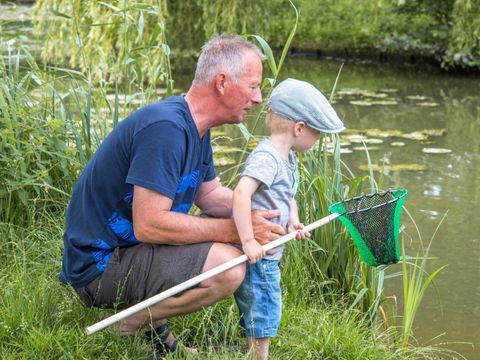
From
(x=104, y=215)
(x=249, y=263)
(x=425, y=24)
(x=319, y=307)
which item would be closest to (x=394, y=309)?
(x=319, y=307)

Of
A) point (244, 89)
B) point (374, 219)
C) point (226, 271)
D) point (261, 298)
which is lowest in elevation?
point (261, 298)

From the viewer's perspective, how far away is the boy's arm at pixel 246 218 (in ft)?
8.14

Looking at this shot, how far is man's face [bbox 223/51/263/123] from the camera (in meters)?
2.61

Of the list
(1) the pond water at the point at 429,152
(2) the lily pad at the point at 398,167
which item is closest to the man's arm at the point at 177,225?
(1) the pond water at the point at 429,152

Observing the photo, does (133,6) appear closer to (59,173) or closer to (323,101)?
(59,173)

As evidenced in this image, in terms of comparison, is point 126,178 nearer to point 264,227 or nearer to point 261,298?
point 264,227

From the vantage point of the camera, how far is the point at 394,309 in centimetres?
394

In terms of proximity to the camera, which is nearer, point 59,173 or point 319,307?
point 319,307

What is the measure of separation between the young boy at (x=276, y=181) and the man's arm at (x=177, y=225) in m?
0.08

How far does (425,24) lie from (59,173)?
33.1 feet

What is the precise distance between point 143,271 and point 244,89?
2.10 ft

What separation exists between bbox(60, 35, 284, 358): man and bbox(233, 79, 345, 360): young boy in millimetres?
77

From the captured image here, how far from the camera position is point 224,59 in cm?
261

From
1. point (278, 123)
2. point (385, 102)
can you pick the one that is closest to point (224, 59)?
point (278, 123)
